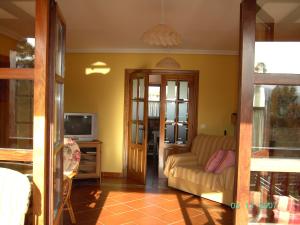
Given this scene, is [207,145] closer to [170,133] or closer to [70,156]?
[170,133]

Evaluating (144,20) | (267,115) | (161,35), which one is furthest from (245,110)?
(144,20)

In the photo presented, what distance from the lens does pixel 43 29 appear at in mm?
1925

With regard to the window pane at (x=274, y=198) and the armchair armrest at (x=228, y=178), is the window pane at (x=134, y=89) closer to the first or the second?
the armchair armrest at (x=228, y=178)

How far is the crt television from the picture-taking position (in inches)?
213

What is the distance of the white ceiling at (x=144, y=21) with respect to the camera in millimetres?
3238

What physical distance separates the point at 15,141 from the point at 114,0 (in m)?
1.78

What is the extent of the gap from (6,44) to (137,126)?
327cm

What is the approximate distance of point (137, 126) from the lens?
5.60m

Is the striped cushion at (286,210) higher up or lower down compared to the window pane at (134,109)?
lower down

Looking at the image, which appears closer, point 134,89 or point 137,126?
point 137,126

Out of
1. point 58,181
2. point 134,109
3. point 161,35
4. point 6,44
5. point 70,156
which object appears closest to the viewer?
point 58,181

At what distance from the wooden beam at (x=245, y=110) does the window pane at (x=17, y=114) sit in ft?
4.42

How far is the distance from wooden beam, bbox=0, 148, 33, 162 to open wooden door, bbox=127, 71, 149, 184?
345 cm

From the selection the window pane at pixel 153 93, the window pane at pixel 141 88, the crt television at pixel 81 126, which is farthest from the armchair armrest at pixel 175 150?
the window pane at pixel 153 93
